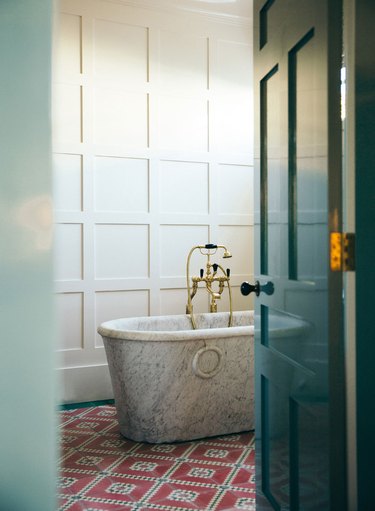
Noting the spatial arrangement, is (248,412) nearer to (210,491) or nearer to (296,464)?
(210,491)

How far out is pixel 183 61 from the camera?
4.26m

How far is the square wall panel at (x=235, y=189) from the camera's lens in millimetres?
4434

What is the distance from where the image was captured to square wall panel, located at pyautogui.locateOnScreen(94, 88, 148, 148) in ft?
13.1

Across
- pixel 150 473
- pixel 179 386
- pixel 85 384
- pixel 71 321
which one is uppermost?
pixel 71 321

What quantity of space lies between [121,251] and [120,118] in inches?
40.1

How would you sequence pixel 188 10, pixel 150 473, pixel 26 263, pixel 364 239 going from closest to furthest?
1. pixel 26 263
2. pixel 364 239
3. pixel 150 473
4. pixel 188 10

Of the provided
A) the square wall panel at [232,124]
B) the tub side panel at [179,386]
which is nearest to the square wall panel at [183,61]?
the square wall panel at [232,124]

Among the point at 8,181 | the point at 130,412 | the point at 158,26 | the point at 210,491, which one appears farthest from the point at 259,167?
the point at 158,26

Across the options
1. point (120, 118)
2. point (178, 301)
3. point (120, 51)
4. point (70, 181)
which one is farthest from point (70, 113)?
point (178, 301)

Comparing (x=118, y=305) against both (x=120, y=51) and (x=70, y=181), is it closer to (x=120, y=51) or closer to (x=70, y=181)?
(x=70, y=181)

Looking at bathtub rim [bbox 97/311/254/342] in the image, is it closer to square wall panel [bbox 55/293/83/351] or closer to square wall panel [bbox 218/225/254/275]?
square wall panel [bbox 55/293/83/351]

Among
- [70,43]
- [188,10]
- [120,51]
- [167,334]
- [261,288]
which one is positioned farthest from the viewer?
[188,10]

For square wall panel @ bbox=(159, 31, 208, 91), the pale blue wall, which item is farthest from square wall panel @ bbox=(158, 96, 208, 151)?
the pale blue wall

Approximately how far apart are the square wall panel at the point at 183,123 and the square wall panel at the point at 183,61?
122 millimetres
